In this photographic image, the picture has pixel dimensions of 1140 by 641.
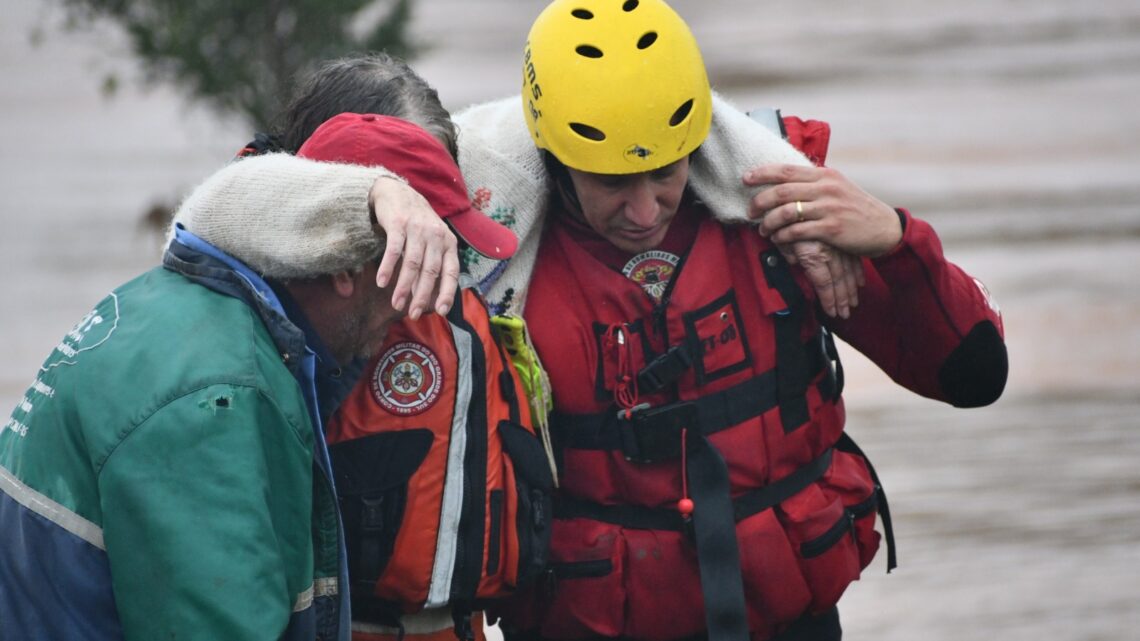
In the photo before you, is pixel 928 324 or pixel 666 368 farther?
pixel 928 324

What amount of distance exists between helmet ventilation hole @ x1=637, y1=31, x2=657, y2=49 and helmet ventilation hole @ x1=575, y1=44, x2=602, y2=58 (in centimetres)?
8

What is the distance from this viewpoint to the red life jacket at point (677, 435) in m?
2.93

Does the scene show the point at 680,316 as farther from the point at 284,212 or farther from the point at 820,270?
the point at 284,212

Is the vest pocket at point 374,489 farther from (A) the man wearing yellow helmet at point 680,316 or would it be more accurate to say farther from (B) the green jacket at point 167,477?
(A) the man wearing yellow helmet at point 680,316

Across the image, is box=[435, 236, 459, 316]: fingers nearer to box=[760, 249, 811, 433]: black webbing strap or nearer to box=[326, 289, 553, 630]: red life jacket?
box=[326, 289, 553, 630]: red life jacket

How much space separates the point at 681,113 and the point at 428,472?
0.83 m

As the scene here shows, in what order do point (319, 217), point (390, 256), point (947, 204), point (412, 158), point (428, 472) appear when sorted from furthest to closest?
point (947, 204) → point (428, 472) → point (412, 158) → point (319, 217) → point (390, 256)

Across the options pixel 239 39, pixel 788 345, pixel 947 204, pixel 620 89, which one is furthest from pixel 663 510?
pixel 947 204

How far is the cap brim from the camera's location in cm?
252

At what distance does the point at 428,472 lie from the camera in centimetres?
261

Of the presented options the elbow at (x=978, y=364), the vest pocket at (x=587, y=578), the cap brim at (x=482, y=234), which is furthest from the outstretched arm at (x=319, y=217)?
the elbow at (x=978, y=364)

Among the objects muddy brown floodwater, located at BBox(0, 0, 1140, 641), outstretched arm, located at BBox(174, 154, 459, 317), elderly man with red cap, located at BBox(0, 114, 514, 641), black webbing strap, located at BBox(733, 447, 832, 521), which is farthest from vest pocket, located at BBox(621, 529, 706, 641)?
muddy brown floodwater, located at BBox(0, 0, 1140, 641)

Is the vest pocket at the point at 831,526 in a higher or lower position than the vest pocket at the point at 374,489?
lower

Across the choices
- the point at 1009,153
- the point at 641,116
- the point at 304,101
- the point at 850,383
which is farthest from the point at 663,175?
the point at 1009,153
